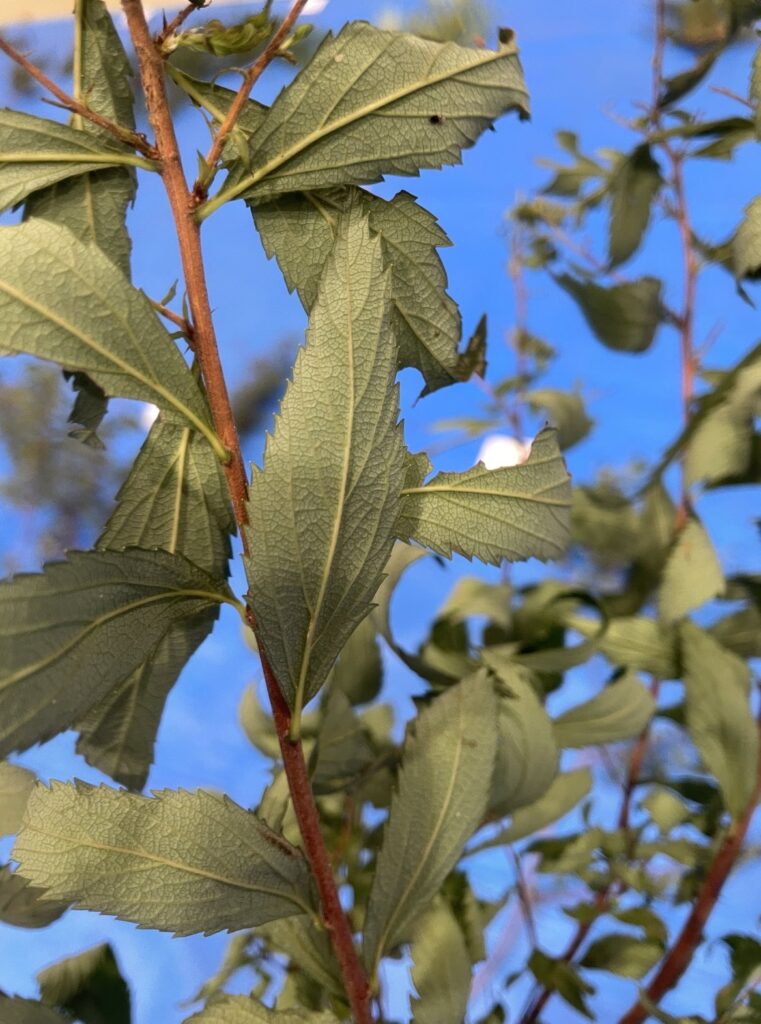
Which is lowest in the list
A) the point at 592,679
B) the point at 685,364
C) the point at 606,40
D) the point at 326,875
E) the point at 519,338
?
the point at 326,875

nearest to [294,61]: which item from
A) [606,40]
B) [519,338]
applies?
[519,338]

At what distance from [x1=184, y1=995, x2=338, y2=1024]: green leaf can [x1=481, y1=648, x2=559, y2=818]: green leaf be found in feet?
0.43

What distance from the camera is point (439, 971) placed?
37 centimetres

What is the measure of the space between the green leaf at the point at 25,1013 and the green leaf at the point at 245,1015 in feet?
0.23

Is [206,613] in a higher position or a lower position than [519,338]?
lower

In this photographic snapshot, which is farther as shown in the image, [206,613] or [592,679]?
[592,679]

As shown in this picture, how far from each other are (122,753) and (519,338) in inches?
24.3

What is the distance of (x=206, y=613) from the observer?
301 millimetres

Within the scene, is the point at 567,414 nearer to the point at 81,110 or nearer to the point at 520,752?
the point at 520,752

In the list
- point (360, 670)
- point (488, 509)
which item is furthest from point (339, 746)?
point (488, 509)

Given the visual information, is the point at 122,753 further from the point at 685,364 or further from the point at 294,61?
the point at 685,364

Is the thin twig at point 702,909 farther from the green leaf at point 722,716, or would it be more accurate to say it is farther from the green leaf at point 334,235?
the green leaf at point 334,235

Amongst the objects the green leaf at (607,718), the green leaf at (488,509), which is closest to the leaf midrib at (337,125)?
the green leaf at (488,509)

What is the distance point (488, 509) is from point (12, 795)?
0.21 meters
